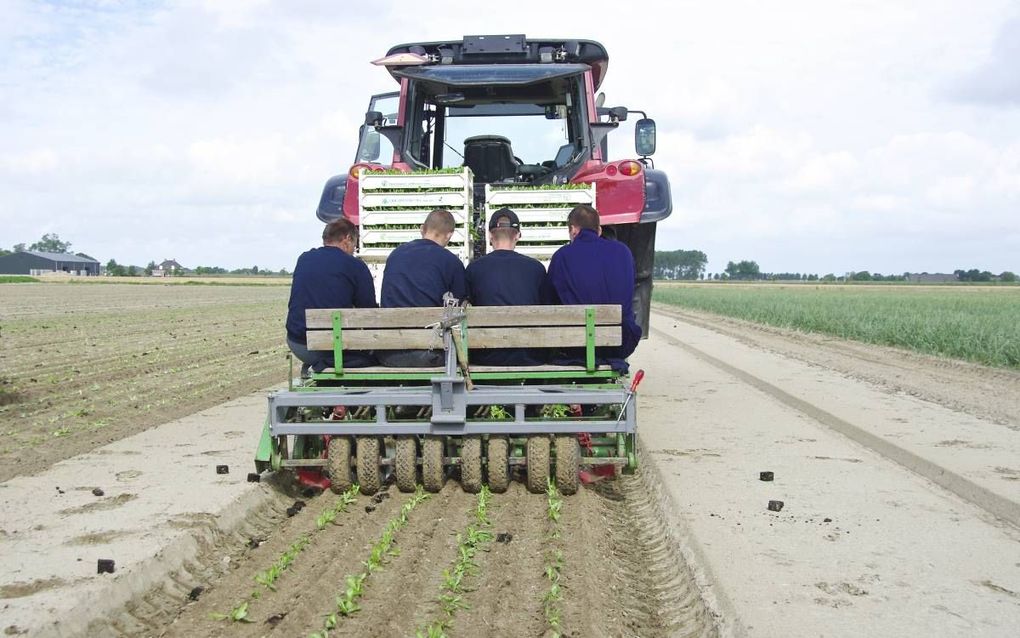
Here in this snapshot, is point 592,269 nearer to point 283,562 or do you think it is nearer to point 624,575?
point 624,575

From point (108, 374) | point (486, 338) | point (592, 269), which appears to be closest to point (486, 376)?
point (486, 338)

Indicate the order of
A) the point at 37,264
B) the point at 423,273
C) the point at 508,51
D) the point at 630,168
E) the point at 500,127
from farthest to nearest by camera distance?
the point at 37,264 < the point at 500,127 < the point at 508,51 < the point at 630,168 < the point at 423,273

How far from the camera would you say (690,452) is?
7.72 m

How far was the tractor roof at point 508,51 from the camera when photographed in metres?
9.34

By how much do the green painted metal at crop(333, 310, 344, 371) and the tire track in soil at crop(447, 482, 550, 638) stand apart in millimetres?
1424

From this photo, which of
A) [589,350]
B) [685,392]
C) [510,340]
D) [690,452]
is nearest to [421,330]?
[510,340]

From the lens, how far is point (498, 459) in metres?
6.28

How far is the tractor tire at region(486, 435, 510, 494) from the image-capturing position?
6.28 meters

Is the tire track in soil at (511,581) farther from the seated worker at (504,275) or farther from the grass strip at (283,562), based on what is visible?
the seated worker at (504,275)

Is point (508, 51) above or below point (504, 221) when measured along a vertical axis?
above

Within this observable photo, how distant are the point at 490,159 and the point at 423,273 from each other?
3.38 meters

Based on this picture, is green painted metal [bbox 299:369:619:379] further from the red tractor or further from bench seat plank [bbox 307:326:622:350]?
the red tractor

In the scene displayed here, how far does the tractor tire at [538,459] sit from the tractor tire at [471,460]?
1.11ft

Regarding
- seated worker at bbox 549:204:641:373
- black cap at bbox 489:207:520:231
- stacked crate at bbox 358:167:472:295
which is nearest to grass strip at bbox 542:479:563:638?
seated worker at bbox 549:204:641:373
